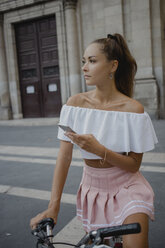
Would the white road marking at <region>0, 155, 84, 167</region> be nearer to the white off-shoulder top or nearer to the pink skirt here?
the pink skirt

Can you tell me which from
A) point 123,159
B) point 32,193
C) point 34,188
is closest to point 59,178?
point 123,159

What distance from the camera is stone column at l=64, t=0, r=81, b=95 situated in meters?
12.6

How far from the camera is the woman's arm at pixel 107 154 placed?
1.46 metres

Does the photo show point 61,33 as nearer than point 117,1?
No

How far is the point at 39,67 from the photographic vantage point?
14.4 metres

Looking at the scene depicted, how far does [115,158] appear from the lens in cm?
164

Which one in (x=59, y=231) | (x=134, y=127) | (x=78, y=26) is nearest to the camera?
(x=134, y=127)

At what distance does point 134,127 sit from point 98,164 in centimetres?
35

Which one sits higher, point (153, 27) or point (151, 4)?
point (151, 4)

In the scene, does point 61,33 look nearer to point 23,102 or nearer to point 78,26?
point 78,26

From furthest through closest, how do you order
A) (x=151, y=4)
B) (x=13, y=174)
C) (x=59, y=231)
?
1. (x=151, y=4)
2. (x=13, y=174)
3. (x=59, y=231)

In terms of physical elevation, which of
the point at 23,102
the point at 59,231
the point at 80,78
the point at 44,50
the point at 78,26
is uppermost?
the point at 78,26

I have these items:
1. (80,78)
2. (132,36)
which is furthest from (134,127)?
(80,78)

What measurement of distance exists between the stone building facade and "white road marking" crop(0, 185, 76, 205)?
26.2ft
